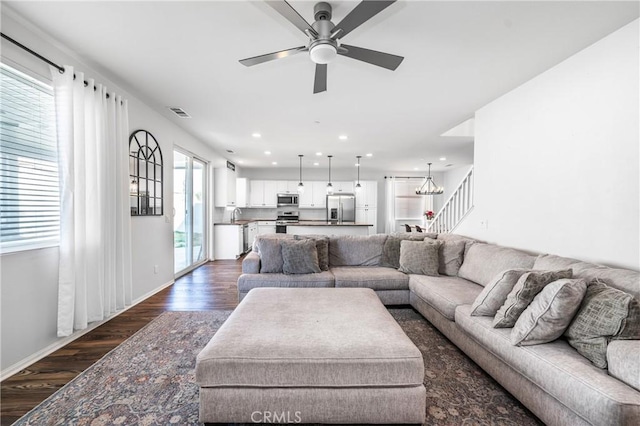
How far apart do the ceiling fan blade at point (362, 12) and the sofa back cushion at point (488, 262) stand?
95.6 inches

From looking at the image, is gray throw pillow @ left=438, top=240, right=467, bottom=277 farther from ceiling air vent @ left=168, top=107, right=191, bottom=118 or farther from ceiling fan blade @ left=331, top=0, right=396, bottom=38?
ceiling air vent @ left=168, top=107, right=191, bottom=118

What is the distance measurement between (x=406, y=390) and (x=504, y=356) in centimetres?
74

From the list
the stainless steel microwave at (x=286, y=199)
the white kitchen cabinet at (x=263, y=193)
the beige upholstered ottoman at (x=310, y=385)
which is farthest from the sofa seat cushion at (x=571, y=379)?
the white kitchen cabinet at (x=263, y=193)

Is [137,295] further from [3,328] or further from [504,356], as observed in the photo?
[504,356]

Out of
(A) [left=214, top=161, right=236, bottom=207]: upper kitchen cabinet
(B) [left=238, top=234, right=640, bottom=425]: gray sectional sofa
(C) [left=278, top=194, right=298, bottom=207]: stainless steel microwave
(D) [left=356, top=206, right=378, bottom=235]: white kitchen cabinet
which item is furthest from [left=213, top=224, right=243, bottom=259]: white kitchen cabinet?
(D) [left=356, top=206, right=378, bottom=235]: white kitchen cabinet

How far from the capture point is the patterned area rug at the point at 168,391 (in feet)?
5.24

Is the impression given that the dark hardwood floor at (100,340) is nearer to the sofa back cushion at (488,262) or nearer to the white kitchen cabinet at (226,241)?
the white kitchen cabinet at (226,241)

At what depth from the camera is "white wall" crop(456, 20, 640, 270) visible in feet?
6.73

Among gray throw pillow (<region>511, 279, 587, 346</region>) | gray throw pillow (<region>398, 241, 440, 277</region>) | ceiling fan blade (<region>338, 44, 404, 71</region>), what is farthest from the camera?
gray throw pillow (<region>398, 241, 440, 277</region>)

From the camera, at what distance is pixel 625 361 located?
1279 mm

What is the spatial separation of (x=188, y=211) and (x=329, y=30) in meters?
4.62

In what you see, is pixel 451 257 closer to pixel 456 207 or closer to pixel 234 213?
pixel 456 207

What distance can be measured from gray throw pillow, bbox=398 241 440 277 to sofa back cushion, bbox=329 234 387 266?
39 centimetres

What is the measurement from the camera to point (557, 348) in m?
1.57
